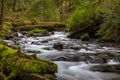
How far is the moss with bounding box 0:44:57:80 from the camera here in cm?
689

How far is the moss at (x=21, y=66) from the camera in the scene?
6895 mm

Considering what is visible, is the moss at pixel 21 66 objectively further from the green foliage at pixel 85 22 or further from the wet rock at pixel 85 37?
the green foliage at pixel 85 22

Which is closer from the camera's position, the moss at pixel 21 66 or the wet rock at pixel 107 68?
the moss at pixel 21 66

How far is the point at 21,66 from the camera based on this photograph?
22.9ft

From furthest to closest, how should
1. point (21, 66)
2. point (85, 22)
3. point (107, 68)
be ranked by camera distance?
point (85, 22)
point (107, 68)
point (21, 66)

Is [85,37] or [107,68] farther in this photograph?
[85,37]

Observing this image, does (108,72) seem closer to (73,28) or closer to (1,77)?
(1,77)

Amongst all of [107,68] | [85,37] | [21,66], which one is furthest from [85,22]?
[21,66]

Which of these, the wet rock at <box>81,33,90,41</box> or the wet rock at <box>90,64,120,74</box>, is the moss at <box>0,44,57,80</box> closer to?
the wet rock at <box>90,64,120,74</box>

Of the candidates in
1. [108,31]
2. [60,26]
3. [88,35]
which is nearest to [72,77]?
[108,31]

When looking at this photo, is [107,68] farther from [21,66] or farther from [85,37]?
[85,37]

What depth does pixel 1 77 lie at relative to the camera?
21.9 feet

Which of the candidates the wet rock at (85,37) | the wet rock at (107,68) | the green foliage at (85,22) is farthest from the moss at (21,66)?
the green foliage at (85,22)

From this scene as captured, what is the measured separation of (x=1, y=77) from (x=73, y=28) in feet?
53.7
